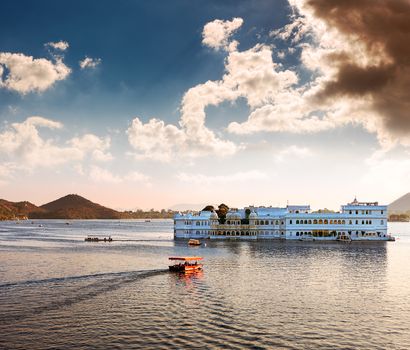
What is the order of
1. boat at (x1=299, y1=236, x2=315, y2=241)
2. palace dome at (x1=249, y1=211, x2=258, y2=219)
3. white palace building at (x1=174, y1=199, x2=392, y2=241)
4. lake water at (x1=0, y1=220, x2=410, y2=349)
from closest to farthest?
1. lake water at (x1=0, y1=220, x2=410, y2=349)
2. boat at (x1=299, y1=236, x2=315, y2=241)
3. white palace building at (x1=174, y1=199, x2=392, y2=241)
4. palace dome at (x1=249, y1=211, x2=258, y2=219)

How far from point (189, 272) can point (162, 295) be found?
59.5 ft

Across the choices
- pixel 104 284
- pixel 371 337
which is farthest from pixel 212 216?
pixel 371 337

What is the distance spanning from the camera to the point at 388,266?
271 ft

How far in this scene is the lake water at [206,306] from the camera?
118 ft

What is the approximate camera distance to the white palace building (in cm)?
14800

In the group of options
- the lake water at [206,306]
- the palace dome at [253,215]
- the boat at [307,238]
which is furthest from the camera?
the palace dome at [253,215]

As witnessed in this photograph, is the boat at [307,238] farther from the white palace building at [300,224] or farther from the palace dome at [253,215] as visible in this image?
the palace dome at [253,215]

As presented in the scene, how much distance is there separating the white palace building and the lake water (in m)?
67.7

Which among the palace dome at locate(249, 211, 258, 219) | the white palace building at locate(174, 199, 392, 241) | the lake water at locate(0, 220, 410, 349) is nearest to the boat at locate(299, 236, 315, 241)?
the white palace building at locate(174, 199, 392, 241)

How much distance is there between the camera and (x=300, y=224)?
150250 mm

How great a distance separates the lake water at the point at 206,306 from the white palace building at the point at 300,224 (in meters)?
67.7

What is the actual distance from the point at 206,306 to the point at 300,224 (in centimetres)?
10828

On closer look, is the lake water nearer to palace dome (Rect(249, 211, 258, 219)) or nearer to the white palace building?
the white palace building

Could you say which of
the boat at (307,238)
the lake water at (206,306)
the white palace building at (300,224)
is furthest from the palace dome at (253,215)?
the lake water at (206,306)
